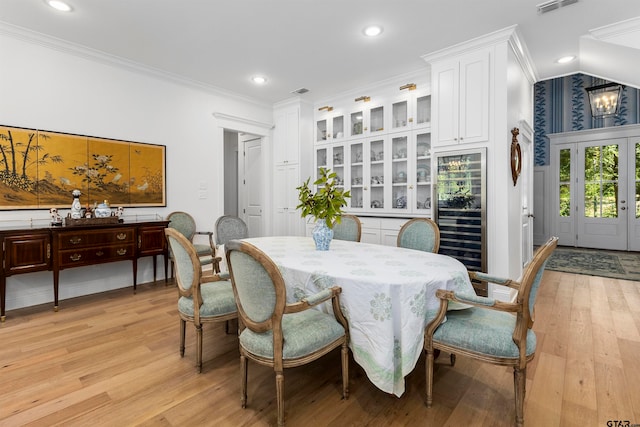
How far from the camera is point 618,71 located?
390 cm

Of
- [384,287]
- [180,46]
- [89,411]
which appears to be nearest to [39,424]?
[89,411]

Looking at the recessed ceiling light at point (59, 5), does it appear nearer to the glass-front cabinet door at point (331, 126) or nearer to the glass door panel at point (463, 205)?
the glass-front cabinet door at point (331, 126)

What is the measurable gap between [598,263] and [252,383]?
21.3 feet

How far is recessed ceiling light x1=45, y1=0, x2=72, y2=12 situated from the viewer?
9.35 feet

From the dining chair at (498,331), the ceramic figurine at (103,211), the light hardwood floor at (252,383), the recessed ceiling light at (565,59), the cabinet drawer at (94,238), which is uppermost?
the recessed ceiling light at (565,59)

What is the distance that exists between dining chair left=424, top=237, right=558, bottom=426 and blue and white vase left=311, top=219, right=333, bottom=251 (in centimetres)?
108

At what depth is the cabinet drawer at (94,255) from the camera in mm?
3317

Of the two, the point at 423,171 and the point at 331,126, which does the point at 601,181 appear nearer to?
the point at 423,171

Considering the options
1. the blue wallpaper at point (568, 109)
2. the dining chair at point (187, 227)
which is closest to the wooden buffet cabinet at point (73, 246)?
the dining chair at point (187, 227)

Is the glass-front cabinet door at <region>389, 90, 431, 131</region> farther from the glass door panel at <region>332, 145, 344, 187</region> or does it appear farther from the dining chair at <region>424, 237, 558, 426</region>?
the dining chair at <region>424, 237, 558, 426</region>

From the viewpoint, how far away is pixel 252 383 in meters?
2.04

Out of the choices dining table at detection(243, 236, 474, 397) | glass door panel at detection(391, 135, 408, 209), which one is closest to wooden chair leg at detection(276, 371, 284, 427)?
dining table at detection(243, 236, 474, 397)

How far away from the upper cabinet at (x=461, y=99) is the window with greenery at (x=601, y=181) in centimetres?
543

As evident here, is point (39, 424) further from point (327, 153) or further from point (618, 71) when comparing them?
point (618, 71)
